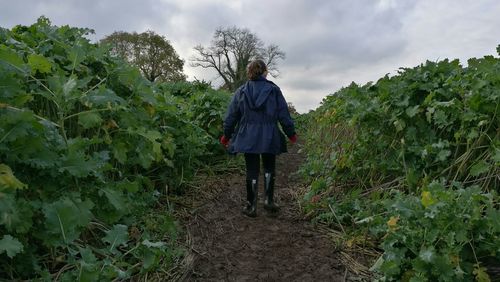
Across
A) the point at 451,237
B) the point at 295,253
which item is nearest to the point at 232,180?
the point at 295,253

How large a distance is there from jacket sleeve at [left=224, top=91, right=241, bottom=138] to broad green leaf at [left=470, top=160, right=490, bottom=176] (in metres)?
2.61

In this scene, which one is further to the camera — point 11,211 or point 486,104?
point 486,104

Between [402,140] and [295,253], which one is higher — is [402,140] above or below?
above

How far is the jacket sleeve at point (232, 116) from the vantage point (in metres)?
5.02

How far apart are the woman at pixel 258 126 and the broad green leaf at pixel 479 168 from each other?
6.74ft

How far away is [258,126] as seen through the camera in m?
4.82

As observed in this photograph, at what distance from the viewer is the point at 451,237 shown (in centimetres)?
239

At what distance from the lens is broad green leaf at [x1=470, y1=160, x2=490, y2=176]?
3.19 m

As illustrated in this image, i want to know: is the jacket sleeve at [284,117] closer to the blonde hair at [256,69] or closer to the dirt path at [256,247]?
the blonde hair at [256,69]

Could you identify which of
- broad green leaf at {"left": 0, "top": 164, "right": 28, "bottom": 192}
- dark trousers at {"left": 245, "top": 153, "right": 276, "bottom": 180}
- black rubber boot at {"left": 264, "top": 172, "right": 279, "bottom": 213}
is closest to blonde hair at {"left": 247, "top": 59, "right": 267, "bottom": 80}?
dark trousers at {"left": 245, "top": 153, "right": 276, "bottom": 180}

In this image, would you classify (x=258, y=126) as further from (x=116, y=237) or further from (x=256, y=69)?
(x=116, y=237)

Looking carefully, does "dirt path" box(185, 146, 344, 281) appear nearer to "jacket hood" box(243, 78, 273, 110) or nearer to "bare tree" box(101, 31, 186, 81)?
"jacket hood" box(243, 78, 273, 110)

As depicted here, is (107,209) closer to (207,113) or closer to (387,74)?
(387,74)

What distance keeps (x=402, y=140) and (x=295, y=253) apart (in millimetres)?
1506
